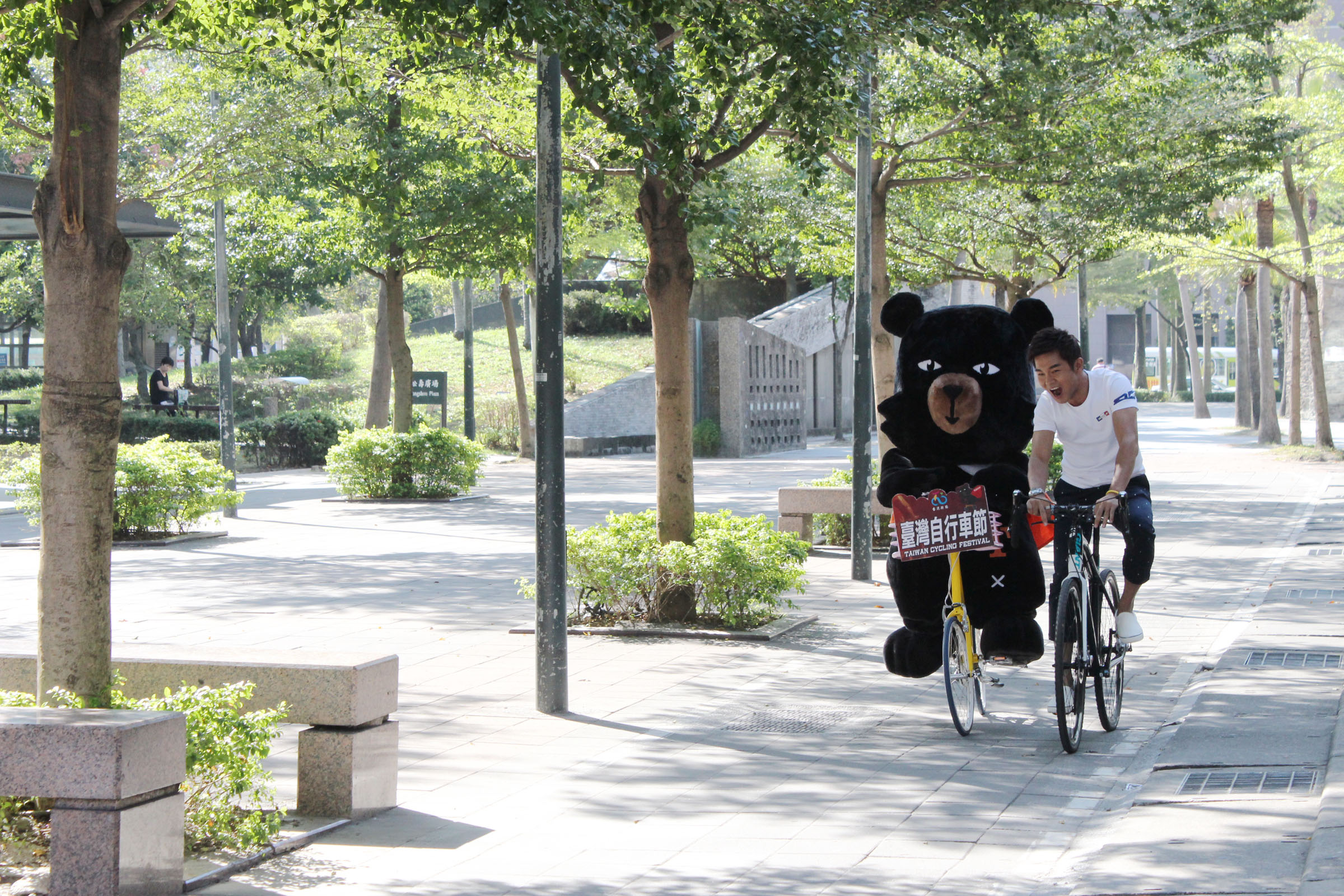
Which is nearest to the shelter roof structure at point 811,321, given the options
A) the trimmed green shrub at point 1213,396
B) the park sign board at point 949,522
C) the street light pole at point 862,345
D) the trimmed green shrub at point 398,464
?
the trimmed green shrub at point 398,464

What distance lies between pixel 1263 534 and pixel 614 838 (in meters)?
12.6

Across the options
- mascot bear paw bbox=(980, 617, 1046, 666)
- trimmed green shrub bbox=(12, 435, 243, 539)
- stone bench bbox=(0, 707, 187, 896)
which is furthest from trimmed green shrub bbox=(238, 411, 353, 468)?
stone bench bbox=(0, 707, 187, 896)

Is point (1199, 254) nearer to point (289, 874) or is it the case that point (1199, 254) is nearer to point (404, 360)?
point (404, 360)

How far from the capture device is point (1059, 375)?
657 cm

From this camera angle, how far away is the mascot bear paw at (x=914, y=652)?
21.3ft

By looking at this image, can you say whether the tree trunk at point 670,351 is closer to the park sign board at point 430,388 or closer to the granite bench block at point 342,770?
the granite bench block at point 342,770

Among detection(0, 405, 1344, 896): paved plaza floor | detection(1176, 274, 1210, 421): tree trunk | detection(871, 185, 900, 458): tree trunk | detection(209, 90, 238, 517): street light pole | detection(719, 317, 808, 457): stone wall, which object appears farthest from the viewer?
detection(1176, 274, 1210, 421): tree trunk

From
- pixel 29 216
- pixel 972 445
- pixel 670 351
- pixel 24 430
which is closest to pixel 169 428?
pixel 24 430

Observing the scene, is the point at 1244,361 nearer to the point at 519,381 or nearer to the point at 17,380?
the point at 519,381

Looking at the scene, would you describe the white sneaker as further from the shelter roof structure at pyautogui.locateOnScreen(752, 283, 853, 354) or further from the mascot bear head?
the shelter roof structure at pyautogui.locateOnScreen(752, 283, 853, 354)

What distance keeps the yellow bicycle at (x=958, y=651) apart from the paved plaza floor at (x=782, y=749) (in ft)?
0.65

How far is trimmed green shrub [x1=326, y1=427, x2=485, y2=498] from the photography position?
67.3 ft

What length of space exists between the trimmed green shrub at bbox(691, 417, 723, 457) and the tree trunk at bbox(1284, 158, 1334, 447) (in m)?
12.4

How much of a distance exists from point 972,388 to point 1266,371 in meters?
28.3
